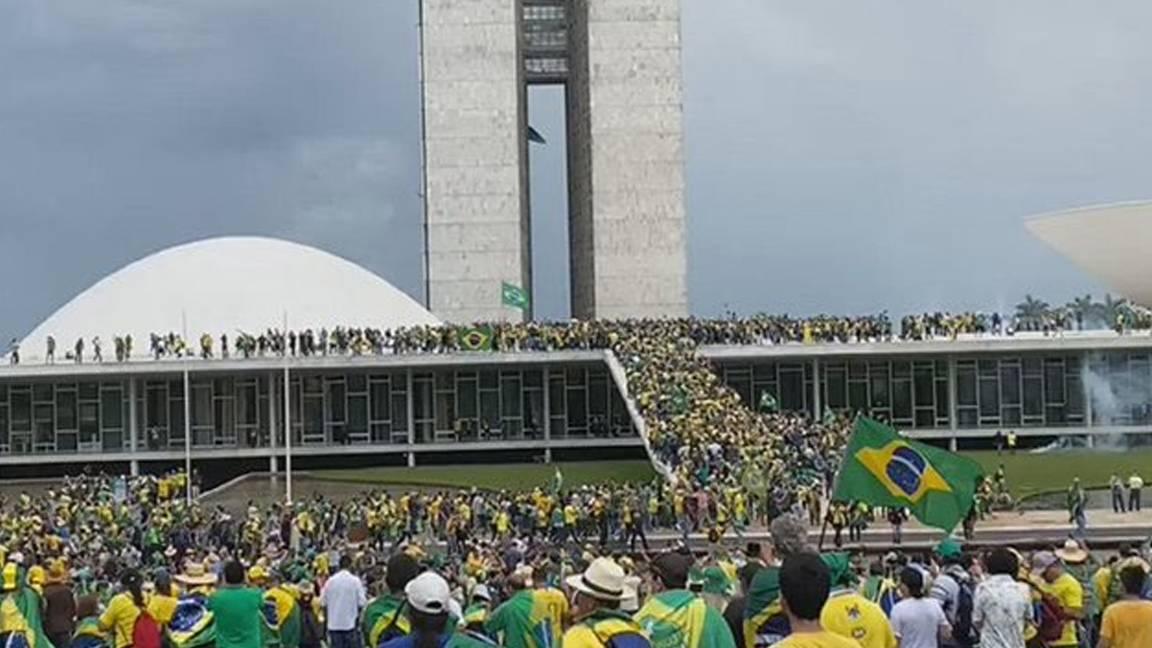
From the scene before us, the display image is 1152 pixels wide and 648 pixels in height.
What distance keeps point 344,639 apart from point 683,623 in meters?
6.51

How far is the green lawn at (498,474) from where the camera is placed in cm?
4397

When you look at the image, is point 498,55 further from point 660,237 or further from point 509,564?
point 509,564

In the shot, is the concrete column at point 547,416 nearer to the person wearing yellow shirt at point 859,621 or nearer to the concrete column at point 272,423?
the concrete column at point 272,423

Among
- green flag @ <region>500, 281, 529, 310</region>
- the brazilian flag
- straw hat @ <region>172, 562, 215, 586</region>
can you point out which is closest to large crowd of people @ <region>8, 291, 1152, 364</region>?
the brazilian flag

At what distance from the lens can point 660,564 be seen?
22.7ft

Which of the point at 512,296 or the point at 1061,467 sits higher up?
the point at 512,296

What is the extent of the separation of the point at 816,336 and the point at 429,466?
38.9ft

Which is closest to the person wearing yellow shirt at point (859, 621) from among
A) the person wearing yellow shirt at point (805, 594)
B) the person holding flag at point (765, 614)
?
the person holding flag at point (765, 614)

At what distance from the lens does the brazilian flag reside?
52719 millimetres

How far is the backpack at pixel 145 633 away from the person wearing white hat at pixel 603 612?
4268 mm

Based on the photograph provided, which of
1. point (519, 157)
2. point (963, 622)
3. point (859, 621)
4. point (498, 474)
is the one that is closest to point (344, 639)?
point (963, 622)

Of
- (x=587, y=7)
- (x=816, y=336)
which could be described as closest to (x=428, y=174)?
(x=587, y=7)

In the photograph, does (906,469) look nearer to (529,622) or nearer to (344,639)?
(344,639)

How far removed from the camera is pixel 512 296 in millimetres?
66562
